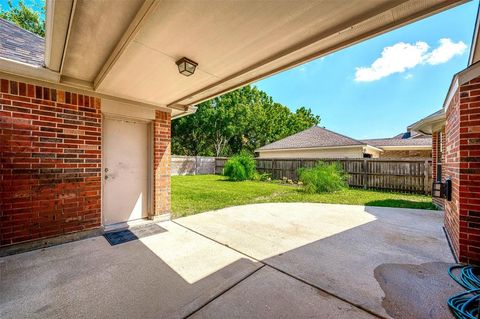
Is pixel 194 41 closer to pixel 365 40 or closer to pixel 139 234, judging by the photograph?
pixel 365 40

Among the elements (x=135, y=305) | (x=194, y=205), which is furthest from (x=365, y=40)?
(x=194, y=205)

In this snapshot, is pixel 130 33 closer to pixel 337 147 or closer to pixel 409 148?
pixel 337 147

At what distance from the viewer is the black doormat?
3.29m

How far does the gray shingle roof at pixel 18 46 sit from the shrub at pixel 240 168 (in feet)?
32.8

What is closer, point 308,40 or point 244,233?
point 308,40

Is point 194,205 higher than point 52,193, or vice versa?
point 52,193

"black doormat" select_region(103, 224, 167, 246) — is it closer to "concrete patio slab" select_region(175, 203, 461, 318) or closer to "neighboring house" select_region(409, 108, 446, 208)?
"concrete patio slab" select_region(175, 203, 461, 318)

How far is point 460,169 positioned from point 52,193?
5.77 meters

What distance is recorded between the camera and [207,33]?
1970 millimetres

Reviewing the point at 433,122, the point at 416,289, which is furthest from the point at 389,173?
the point at 416,289

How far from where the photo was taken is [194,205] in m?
5.90

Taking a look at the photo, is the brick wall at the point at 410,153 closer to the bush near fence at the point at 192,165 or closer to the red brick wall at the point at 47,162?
the bush near fence at the point at 192,165

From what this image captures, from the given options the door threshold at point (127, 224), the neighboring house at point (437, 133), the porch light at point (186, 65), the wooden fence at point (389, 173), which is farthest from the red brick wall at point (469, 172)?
the wooden fence at point (389, 173)

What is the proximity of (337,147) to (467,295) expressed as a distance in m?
12.3
